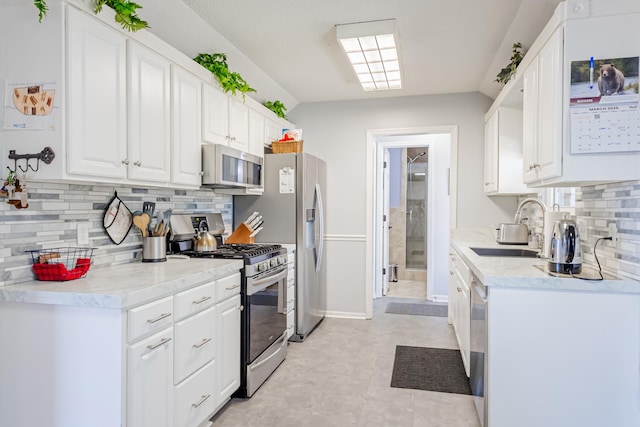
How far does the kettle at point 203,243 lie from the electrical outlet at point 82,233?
0.85 metres

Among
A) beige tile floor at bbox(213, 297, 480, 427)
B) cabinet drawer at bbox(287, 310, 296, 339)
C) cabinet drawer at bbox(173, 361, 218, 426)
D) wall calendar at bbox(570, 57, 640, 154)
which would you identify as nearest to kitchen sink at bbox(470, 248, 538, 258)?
beige tile floor at bbox(213, 297, 480, 427)

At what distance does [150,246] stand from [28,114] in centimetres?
100

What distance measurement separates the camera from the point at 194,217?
321 cm

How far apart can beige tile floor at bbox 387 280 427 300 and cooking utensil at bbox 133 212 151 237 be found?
13.0 feet

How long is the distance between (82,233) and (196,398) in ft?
3.59

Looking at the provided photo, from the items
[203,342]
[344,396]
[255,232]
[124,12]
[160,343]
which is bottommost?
[344,396]

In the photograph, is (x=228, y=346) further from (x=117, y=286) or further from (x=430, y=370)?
(x=430, y=370)

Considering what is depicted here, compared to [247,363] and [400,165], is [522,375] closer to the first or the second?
[247,363]

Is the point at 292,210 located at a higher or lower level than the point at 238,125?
lower

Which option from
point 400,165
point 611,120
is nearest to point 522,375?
→ point 611,120

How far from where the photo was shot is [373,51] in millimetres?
3012

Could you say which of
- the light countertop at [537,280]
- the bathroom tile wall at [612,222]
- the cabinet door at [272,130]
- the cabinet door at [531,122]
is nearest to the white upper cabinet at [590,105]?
the bathroom tile wall at [612,222]

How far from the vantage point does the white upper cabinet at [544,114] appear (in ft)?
6.16

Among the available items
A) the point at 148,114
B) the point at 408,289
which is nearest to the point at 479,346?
the point at 148,114
